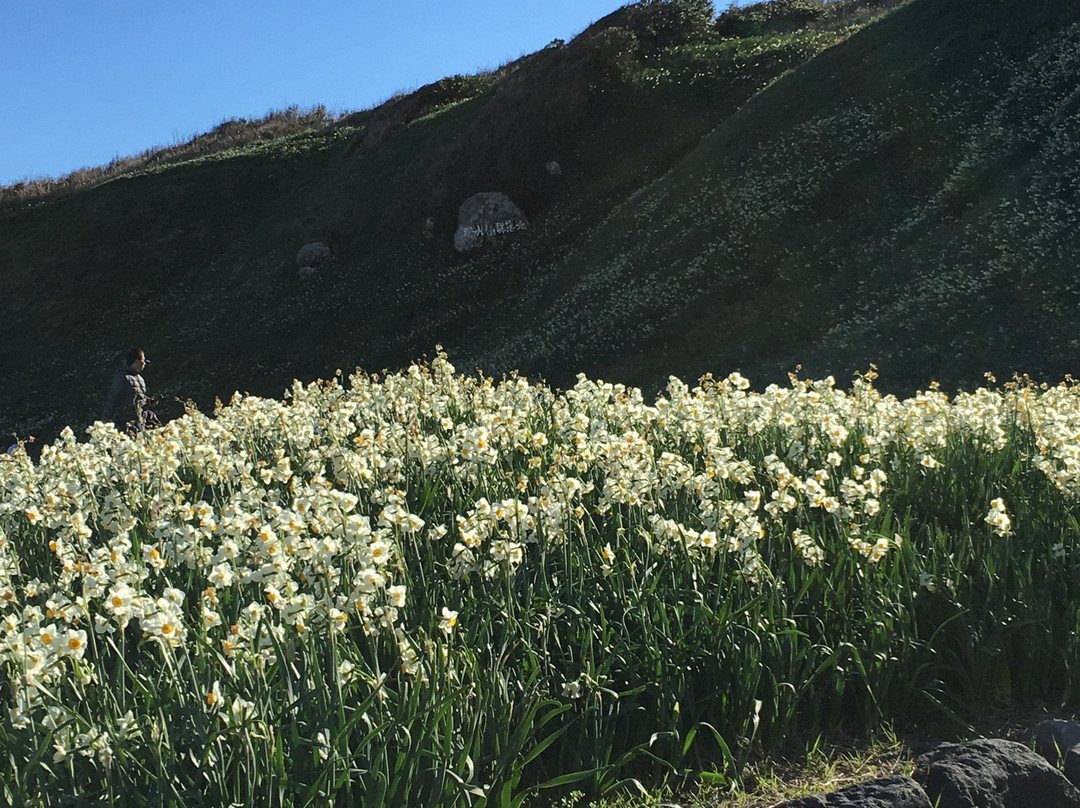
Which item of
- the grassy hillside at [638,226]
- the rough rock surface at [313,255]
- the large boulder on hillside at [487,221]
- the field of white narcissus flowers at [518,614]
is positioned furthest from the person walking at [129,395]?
the rough rock surface at [313,255]

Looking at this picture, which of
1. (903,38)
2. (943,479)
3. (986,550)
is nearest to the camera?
(986,550)

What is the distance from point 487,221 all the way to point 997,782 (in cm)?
3482

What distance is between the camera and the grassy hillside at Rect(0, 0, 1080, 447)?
2200 cm

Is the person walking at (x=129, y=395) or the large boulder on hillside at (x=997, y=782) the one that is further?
the person walking at (x=129, y=395)

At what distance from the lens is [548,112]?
3966 centimetres

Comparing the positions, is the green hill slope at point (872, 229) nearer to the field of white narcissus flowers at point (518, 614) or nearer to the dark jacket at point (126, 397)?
the dark jacket at point (126, 397)

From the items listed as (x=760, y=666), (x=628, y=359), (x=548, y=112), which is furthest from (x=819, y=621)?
(x=548, y=112)

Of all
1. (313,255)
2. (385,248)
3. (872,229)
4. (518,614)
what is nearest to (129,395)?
(518,614)

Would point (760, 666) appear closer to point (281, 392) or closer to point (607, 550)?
point (607, 550)

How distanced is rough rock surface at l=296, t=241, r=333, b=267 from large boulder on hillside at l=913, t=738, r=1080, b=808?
39701 millimetres

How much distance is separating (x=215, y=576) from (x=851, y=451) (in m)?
5.15

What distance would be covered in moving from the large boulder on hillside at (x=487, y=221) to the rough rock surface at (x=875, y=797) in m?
34.1

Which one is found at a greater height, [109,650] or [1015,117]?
[1015,117]

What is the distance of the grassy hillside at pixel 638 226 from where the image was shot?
22000 millimetres
